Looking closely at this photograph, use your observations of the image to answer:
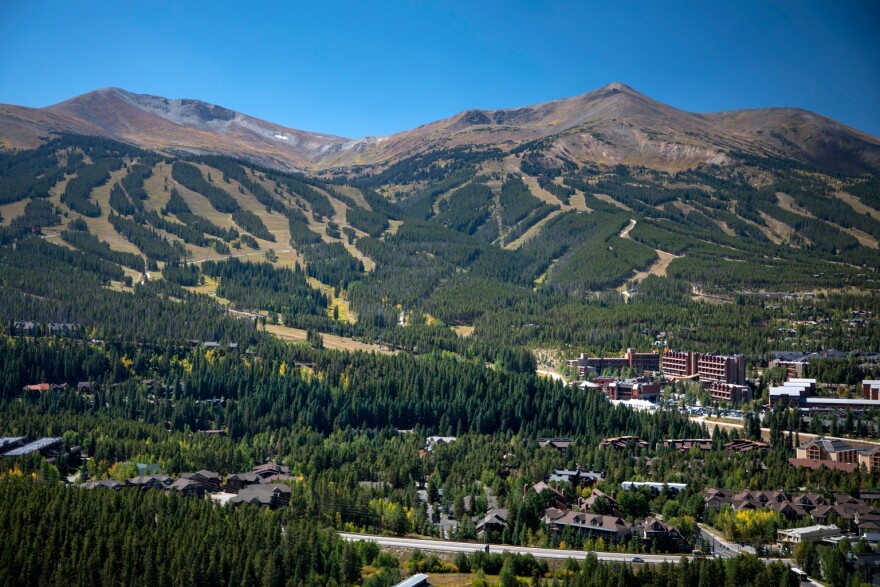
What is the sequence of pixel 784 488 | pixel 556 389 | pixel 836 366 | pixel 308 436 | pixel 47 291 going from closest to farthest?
pixel 784 488, pixel 308 436, pixel 556 389, pixel 836 366, pixel 47 291

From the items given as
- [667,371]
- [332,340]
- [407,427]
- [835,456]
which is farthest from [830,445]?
[332,340]

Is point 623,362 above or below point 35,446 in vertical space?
above

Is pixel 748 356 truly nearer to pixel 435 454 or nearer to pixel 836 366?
pixel 836 366

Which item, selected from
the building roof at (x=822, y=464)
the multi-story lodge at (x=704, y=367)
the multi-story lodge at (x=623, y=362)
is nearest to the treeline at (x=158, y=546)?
the building roof at (x=822, y=464)

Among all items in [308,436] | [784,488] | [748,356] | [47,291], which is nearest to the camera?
[784,488]

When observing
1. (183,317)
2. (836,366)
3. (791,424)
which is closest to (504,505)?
(791,424)

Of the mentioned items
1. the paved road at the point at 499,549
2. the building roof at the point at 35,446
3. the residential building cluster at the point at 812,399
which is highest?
the residential building cluster at the point at 812,399

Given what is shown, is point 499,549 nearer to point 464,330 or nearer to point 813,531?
point 813,531

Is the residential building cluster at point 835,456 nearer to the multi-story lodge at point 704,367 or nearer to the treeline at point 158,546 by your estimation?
the multi-story lodge at point 704,367
